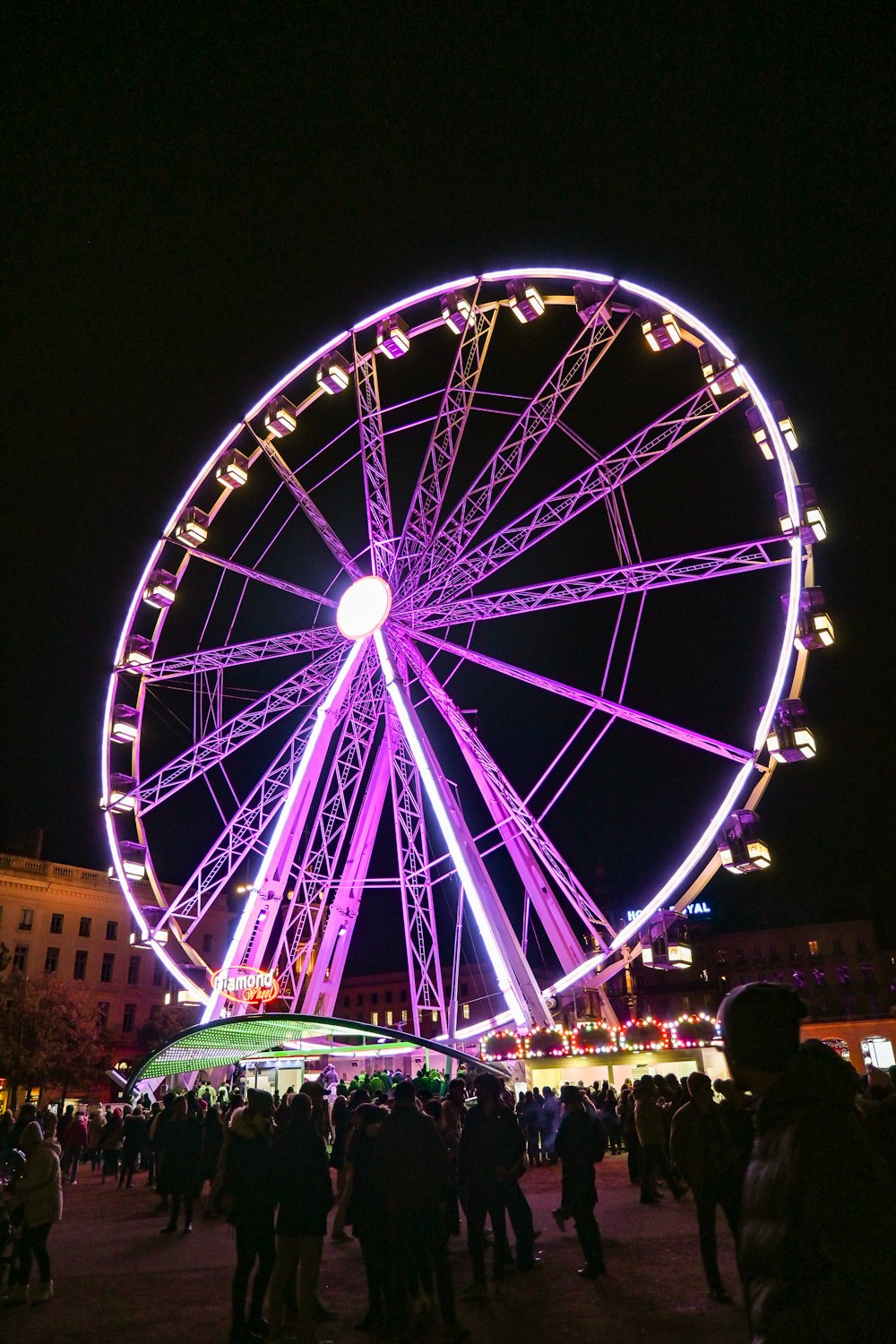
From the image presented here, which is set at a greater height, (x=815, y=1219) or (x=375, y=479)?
(x=375, y=479)

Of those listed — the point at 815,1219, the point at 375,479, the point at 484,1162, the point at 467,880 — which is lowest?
the point at 484,1162

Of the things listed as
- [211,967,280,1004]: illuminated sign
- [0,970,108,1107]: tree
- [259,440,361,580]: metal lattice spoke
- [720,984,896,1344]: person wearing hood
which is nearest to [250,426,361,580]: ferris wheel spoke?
[259,440,361,580]: metal lattice spoke

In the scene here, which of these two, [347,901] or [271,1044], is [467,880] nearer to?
[347,901]

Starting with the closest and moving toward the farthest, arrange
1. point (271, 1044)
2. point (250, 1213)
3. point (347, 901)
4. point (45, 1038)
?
point (250, 1213)
point (271, 1044)
point (347, 901)
point (45, 1038)

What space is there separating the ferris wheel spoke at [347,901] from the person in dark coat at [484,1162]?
47.6 ft

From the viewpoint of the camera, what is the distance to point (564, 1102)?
29.5 ft

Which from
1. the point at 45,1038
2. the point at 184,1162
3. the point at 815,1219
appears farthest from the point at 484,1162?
the point at 45,1038

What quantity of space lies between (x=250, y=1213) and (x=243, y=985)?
14.2m

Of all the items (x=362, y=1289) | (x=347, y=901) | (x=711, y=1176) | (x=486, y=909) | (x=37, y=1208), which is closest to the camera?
(x=711, y=1176)

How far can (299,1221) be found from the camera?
6625mm

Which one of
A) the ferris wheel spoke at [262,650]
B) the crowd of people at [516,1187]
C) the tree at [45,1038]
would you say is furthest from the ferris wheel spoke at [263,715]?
the tree at [45,1038]

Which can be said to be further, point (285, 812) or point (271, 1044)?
point (271, 1044)

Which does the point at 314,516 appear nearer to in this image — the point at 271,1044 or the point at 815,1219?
the point at 271,1044

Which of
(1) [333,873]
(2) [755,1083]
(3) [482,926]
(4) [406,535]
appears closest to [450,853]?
(3) [482,926]
